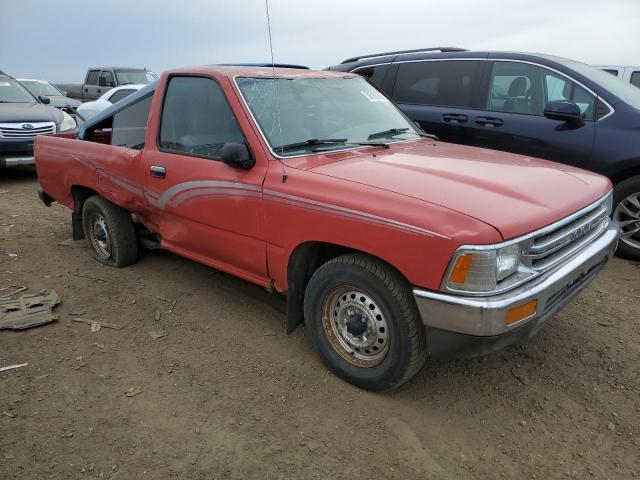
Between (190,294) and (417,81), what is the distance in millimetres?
3623

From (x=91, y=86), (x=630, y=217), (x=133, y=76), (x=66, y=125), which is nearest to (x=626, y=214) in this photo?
(x=630, y=217)

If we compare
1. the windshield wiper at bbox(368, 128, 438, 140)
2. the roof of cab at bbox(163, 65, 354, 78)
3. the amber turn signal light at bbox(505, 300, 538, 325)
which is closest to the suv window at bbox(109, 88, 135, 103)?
the roof of cab at bbox(163, 65, 354, 78)

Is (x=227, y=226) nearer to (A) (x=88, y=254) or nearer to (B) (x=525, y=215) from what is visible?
(B) (x=525, y=215)

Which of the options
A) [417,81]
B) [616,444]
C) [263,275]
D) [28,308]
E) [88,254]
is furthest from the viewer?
[417,81]

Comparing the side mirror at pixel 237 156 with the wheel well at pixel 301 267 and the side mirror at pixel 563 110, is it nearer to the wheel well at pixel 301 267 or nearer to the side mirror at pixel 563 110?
the wheel well at pixel 301 267

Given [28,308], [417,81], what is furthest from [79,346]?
[417,81]

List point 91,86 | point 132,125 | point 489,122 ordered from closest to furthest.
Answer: point 132,125, point 489,122, point 91,86

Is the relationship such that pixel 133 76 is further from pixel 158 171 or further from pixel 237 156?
pixel 237 156

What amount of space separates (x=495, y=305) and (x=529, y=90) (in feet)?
12.0

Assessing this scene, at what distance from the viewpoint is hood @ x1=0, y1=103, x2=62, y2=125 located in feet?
29.1

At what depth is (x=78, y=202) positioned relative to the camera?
5.04 meters

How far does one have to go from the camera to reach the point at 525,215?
8.08ft

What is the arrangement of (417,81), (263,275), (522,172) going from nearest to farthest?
(522,172)
(263,275)
(417,81)

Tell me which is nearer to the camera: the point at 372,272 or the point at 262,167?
the point at 372,272
